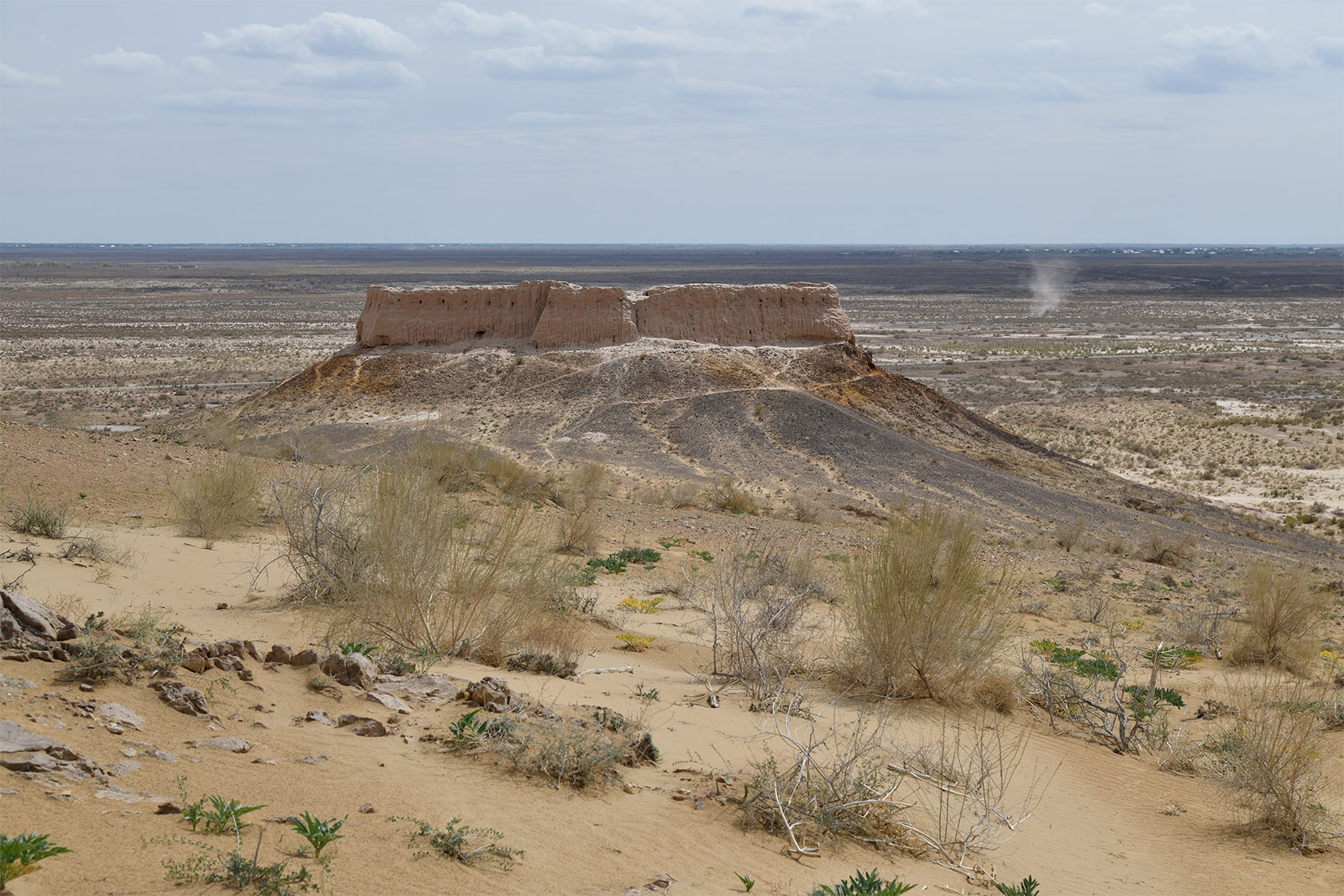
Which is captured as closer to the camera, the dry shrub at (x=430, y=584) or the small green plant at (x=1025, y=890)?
the small green plant at (x=1025, y=890)

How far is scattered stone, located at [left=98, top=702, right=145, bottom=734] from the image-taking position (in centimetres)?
531

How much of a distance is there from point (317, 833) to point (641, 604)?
7.40 meters

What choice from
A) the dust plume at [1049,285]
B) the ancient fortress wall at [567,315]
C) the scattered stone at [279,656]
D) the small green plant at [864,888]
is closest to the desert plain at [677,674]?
the scattered stone at [279,656]

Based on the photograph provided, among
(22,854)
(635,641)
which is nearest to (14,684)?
(22,854)

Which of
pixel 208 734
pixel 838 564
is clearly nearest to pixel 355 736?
pixel 208 734

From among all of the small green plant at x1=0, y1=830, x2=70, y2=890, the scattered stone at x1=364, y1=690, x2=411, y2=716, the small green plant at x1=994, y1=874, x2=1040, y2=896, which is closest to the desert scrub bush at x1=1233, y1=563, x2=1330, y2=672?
the small green plant at x1=994, y1=874, x2=1040, y2=896

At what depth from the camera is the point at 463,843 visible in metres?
4.70

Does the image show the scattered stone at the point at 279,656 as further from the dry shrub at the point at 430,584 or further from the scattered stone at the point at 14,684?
the scattered stone at the point at 14,684

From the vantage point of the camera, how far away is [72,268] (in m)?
137

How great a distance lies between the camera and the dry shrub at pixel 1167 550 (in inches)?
691

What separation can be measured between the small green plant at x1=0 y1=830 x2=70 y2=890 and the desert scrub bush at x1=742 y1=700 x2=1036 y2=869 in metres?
3.34

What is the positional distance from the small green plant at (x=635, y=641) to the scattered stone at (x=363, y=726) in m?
3.83

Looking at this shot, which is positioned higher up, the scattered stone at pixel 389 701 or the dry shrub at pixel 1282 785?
the scattered stone at pixel 389 701

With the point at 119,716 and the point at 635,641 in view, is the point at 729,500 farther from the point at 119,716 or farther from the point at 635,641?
the point at 119,716
